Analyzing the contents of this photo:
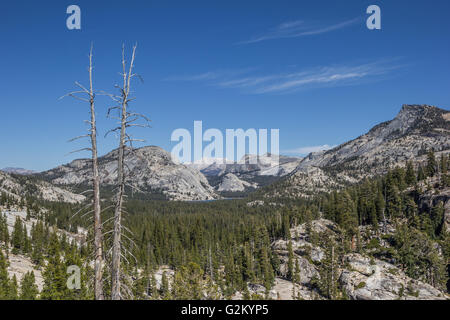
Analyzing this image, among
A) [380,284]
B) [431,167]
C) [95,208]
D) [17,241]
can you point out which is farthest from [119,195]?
[431,167]

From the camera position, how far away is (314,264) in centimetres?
9631

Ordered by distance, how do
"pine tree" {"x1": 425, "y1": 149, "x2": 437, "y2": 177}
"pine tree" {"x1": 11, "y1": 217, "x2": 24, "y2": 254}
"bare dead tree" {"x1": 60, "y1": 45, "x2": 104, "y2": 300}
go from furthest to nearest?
"pine tree" {"x1": 425, "y1": 149, "x2": 437, "y2": 177} → "pine tree" {"x1": 11, "y1": 217, "x2": 24, "y2": 254} → "bare dead tree" {"x1": 60, "y1": 45, "x2": 104, "y2": 300}

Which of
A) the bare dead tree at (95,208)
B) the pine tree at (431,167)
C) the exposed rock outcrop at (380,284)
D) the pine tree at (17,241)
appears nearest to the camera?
the bare dead tree at (95,208)

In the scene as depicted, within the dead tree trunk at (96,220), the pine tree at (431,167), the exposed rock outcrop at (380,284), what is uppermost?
the pine tree at (431,167)

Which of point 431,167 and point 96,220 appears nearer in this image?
point 96,220

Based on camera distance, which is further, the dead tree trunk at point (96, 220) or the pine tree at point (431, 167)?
the pine tree at point (431, 167)

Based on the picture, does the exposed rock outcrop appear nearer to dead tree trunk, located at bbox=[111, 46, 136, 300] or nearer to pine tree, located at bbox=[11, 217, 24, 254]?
dead tree trunk, located at bbox=[111, 46, 136, 300]

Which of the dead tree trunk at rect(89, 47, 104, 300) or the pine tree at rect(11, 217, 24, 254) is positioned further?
the pine tree at rect(11, 217, 24, 254)

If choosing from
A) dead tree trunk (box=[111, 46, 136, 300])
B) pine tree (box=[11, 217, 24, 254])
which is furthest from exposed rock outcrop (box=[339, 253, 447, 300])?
pine tree (box=[11, 217, 24, 254])

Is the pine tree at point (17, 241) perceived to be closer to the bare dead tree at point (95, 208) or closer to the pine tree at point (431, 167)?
the bare dead tree at point (95, 208)

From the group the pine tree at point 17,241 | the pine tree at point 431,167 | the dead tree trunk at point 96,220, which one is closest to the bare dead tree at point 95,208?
the dead tree trunk at point 96,220

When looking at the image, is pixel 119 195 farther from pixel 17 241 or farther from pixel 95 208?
pixel 17 241

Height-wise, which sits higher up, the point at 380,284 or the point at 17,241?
the point at 17,241
